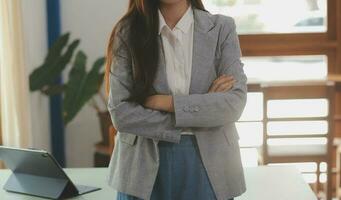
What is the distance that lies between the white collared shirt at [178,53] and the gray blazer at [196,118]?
16 millimetres

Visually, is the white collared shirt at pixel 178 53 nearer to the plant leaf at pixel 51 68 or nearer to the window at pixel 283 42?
the plant leaf at pixel 51 68

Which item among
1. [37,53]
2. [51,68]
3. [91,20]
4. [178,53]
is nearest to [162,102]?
[178,53]

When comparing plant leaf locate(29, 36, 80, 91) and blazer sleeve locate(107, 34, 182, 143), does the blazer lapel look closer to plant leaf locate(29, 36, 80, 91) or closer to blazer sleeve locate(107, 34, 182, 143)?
blazer sleeve locate(107, 34, 182, 143)

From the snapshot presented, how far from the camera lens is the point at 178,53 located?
1.55 m

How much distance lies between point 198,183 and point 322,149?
2126 mm

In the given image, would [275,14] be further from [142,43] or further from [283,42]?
[142,43]

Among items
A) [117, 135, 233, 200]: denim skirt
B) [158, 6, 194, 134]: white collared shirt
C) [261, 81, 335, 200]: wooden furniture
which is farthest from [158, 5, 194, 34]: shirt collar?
[261, 81, 335, 200]: wooden furniture

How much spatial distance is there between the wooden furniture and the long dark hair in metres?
1.80

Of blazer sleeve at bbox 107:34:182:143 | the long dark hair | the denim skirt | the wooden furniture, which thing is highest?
the long dark hair

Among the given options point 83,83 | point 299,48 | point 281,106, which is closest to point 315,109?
point 281,106

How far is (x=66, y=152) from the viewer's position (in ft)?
14.3

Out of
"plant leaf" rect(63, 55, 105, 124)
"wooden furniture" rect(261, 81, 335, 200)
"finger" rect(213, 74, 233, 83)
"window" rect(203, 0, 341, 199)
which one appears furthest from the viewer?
"window" rect(203, 0, 341, 199)

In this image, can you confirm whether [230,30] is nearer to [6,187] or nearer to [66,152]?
[6,187]

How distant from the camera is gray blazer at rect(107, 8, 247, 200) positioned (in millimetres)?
1479
